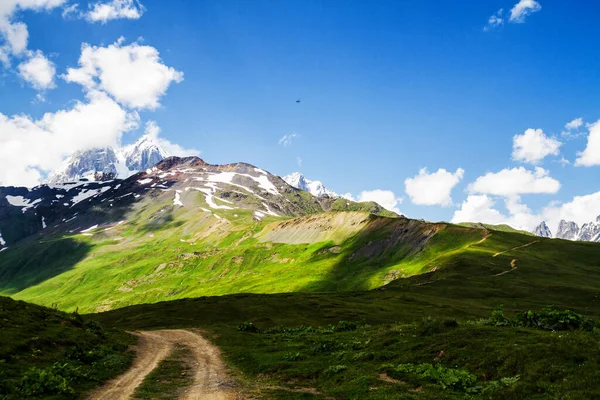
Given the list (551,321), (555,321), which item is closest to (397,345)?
(551,321)

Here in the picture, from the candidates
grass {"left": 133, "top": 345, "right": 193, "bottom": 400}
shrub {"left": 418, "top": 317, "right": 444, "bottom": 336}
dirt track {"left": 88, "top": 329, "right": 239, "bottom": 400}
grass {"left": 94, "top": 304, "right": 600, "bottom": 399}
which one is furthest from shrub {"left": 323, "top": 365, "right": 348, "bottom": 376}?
grass {"left": 133, "top": 345, "right": 193, "bottom": 400}

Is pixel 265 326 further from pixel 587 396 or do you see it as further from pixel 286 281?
pixel 286 281

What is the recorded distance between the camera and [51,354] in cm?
3284

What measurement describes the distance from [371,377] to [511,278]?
113m

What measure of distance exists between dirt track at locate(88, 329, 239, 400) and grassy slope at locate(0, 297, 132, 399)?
134cm

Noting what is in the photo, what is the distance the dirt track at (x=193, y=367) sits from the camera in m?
24.0

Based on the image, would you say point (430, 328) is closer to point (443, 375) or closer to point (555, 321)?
point (555, 321)

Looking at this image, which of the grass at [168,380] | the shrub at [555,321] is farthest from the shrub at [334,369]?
the shrub at [555,321]

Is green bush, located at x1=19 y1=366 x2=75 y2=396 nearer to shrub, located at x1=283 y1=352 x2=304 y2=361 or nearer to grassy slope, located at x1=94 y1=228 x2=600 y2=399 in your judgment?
grassy slope, located at x1=94 y1=228 x2=600 y2=399

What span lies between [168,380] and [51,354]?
1208cm

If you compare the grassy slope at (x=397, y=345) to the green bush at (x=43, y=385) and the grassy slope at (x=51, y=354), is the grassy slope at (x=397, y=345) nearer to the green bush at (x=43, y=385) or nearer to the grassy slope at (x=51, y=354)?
the grassy slope at (x=51, y=354)

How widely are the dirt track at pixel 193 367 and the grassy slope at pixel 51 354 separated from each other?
4.39ft

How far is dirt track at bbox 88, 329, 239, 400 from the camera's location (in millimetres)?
23984

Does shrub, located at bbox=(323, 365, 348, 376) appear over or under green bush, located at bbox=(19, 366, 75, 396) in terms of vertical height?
under
